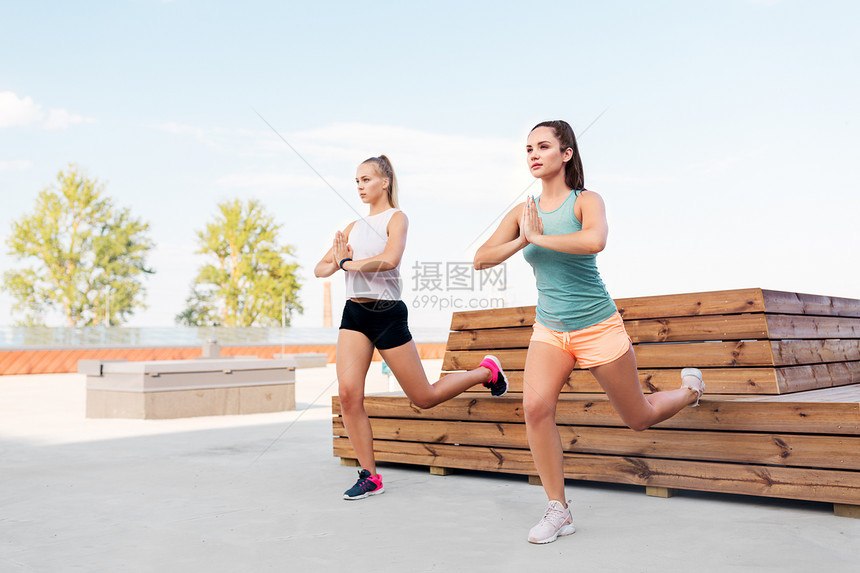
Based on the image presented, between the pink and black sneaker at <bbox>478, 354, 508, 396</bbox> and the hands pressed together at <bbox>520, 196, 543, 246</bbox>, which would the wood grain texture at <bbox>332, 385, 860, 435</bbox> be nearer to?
the pink and black sneaker at <bbox>478, 354, 508, 396</bbox>

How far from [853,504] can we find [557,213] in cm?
188

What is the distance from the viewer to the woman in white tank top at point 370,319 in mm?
4086

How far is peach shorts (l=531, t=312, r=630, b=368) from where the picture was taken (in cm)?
321

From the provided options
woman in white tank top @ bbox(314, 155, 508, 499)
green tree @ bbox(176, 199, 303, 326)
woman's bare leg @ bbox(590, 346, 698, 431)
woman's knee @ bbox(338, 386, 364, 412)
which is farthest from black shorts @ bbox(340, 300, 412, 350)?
green tree @ bbox(176, 199, 303, 326)

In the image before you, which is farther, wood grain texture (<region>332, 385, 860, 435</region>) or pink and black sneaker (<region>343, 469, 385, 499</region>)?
pink and black sneaker (<region>343, 469, 385, 499</region>)

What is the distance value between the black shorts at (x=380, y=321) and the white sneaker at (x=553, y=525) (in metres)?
1.28

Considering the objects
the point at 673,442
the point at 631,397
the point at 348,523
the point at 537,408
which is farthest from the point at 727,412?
the point at 348,523

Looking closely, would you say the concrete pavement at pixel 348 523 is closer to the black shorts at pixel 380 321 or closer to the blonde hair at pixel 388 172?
the black shorts at pixel 380 321

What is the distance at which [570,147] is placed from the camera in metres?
3.42

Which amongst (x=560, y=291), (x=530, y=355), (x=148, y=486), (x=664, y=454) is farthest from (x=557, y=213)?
(x=148, y=486)

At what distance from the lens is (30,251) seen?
34875 millimetres

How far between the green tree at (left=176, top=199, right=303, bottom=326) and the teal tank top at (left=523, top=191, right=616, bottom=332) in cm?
3592

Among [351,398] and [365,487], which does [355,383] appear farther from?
[365,487]

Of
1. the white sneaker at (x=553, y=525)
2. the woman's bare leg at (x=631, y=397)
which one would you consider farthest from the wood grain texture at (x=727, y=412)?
the white sneaker at (x=553, y=525)
